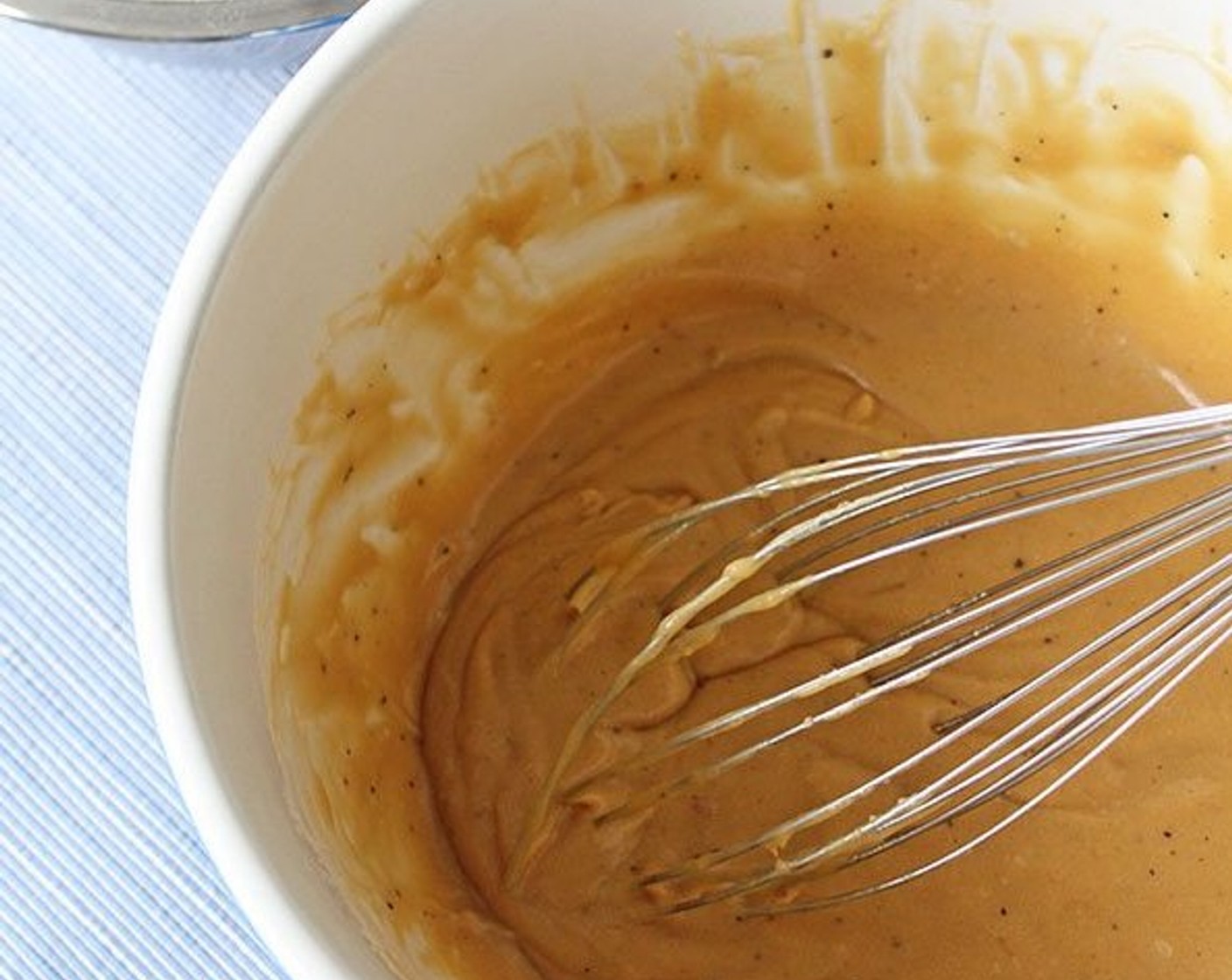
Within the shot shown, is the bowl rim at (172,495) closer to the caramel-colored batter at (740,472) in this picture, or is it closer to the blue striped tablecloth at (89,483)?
Answer: the caramel-colored batter at (740,472)

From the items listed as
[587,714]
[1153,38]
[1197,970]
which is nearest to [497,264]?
[587,714]

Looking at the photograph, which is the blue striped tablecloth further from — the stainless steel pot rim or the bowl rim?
the bowl rim

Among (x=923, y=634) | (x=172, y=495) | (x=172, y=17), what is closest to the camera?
(x=172, y=495)

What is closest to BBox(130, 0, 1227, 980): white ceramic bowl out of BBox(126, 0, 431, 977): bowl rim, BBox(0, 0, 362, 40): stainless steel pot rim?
BBox(126, 0, 431, 977): bowl rim

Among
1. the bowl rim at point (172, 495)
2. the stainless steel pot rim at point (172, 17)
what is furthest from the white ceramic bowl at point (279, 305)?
the stainless steel pot rim at point (172, 17)

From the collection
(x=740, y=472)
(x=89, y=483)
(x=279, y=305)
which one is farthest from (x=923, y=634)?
(x=89, y=483)

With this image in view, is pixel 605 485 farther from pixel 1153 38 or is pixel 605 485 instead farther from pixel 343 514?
pixel 1153 38

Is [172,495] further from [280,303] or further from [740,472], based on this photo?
[740,472]
